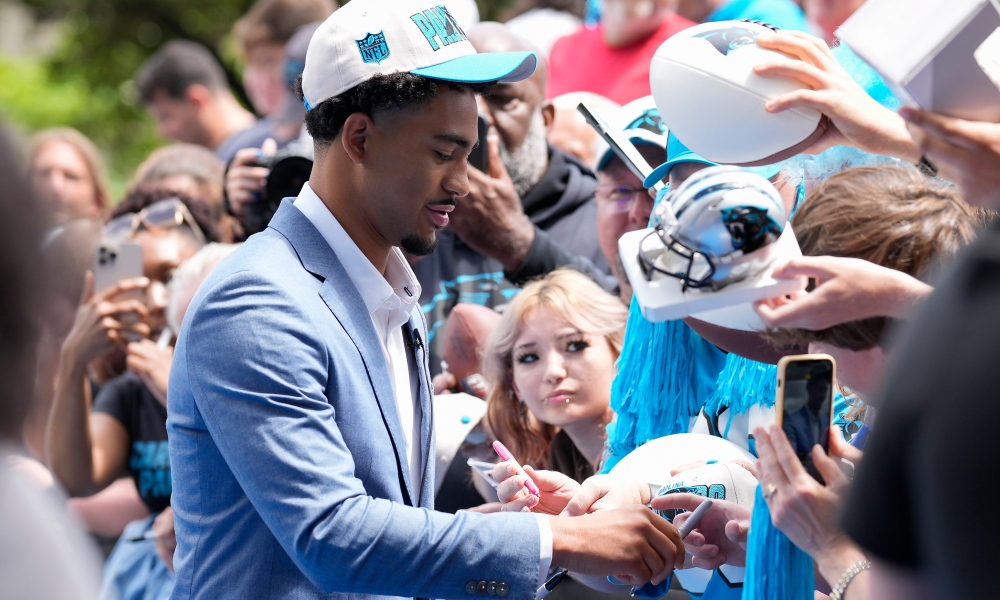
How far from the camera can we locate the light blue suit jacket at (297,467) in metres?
1.86

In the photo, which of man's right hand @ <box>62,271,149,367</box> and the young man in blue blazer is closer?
the young man in blue blazer

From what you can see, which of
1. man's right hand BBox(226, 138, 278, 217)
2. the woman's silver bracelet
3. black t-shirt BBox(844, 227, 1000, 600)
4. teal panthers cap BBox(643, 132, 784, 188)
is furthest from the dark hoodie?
black t-shirt BBox(844, 227, 1000, 600)

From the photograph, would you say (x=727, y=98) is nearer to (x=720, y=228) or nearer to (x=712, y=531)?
(x=720, y=228)

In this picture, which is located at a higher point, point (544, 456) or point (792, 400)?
point (792, 400)

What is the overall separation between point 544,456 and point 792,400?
1566 millimetres

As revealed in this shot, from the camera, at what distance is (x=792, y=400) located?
5.71ft

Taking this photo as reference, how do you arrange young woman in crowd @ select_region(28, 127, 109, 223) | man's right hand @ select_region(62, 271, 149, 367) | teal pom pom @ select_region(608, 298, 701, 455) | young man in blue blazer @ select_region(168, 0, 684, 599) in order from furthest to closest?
young woman in crowd @ select_region(28, 127, 109, 223), man's right hand @ select_region(62, 271, 149, 367), teal pom pom @ select_region(608, 298, 701, 455), young man in blue blazer @ select_region(168, 0, 684, 599)

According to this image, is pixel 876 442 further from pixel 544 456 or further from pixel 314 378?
pixel 544 456

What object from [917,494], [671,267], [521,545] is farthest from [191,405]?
[917,494]

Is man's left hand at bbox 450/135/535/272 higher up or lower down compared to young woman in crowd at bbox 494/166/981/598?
lower down

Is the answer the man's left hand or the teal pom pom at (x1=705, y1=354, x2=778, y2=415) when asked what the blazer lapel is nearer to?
the teal pom pom at (x1=705, y1=354, x2=778, y2=415)

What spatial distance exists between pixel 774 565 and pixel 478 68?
107cm

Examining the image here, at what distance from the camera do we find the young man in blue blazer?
187 centimetres

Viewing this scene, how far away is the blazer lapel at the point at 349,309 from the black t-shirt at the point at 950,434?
3.83 feet
